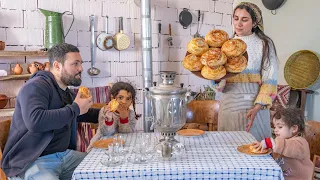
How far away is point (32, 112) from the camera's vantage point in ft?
5.54

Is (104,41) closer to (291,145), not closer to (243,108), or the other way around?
(243,108)

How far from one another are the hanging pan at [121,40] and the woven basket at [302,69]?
5.83 feet

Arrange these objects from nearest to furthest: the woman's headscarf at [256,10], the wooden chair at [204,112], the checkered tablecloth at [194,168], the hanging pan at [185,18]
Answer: the checkered tablecloth at [194,168]
the woman's headscarf at [256,10]
the wooden chair at [204,112]
the hanging pan at [185,18]

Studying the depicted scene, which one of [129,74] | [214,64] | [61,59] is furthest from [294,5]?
[61,59]

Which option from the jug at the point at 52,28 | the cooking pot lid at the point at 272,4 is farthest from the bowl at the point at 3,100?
the cooking pot lid at the point at 272,4

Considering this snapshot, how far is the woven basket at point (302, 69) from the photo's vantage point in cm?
354

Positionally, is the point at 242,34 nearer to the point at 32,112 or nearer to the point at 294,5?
the point at 32,112

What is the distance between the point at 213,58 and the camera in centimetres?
176

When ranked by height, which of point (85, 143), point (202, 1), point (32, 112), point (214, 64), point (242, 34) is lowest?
point (85, 143)

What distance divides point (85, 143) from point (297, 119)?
172 cm

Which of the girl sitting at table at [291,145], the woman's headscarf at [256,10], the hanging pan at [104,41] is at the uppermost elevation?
the woman's headscarf at [256,10]

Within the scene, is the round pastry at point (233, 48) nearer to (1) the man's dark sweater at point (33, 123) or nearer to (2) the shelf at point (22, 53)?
(1) the man's dark sweater at point (33, 123)

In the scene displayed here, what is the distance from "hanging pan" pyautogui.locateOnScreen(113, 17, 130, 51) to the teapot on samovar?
1956 millimetres

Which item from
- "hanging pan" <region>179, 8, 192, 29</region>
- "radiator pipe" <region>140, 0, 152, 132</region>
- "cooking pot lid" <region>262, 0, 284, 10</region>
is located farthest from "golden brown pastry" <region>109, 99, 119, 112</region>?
"cooking pot lid" <region>262, 0, 284, 10</region>
